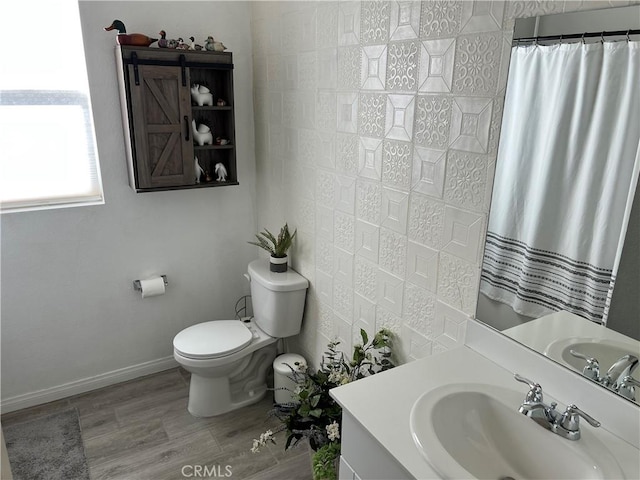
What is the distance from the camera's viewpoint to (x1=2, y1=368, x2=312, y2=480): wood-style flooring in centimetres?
213

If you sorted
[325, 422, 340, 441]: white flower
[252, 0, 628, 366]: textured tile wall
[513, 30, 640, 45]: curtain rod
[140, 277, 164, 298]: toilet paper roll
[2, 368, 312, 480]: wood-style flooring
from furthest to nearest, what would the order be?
[140, 277, 164, 298]: toilet paper roll, [2, 368, 312, 480]: wood-style flooring, [325, 422, 340, 441]: white flower, [252, 0, 628, 366]: textured tile wall, [513, 30, 640, 45]: curtain rod

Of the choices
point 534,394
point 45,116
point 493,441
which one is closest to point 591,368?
point 534,394

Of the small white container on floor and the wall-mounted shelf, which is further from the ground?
the wall-mounted shelf

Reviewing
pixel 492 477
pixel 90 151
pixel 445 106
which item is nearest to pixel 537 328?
pixel 492 477

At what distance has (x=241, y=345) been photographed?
94.1 inches

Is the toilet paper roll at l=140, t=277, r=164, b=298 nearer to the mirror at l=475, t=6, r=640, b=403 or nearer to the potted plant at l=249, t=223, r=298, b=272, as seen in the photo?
the potted plant at l=249, t=223, r=298, b=272

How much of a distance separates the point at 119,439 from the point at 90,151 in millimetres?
1436

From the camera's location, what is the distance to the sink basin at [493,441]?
1.07m

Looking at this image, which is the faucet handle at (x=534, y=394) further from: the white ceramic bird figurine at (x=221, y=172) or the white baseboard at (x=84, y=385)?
the white baseboard at (x=84, y=385)

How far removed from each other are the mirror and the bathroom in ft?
0.14

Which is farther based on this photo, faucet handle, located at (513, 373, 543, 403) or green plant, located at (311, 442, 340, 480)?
green plant, located at (311, 442, 340, 480)

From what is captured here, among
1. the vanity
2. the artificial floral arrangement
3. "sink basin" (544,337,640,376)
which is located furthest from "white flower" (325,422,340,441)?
"sink basin" (544,337,640,376)

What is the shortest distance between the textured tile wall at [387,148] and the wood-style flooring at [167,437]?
53cm

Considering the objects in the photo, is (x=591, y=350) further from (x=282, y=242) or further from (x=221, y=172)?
(x=221, y=172)
